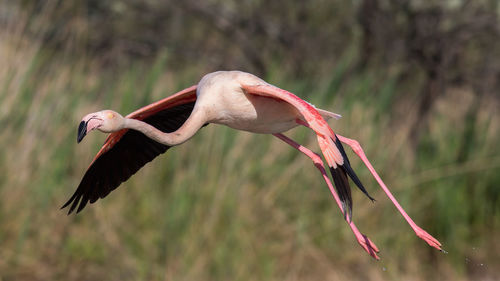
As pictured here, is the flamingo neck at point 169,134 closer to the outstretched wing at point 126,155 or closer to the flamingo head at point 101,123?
the flamingo head at point 101,123

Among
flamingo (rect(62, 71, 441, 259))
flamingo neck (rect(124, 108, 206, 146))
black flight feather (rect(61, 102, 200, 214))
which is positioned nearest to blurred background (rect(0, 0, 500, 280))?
black flight feather (rect(61, 102, 200, 214))

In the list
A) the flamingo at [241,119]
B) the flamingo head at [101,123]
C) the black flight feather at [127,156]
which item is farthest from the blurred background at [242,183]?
the flamingo head at [101,123]

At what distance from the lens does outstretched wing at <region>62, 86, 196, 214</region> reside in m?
2.07

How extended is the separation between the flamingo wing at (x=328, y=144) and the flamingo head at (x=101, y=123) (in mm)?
343

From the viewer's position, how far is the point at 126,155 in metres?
2.19

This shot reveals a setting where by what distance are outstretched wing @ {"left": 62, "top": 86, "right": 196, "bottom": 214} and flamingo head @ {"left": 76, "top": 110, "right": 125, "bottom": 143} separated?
1.94 ft

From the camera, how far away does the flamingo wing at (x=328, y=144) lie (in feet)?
5.07

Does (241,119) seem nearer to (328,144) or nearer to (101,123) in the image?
(328,144)

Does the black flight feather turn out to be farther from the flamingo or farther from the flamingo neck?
the flamingo neck

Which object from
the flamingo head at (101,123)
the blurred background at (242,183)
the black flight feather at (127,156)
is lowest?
the blurred background at (242,183)

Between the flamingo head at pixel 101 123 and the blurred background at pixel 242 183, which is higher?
the flamingo head at pixel 101 123

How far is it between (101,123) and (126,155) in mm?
794

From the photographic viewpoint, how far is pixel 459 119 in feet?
25.0

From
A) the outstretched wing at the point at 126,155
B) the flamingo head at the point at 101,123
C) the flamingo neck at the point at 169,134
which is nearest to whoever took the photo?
the flamingo head at the point at 101,123
